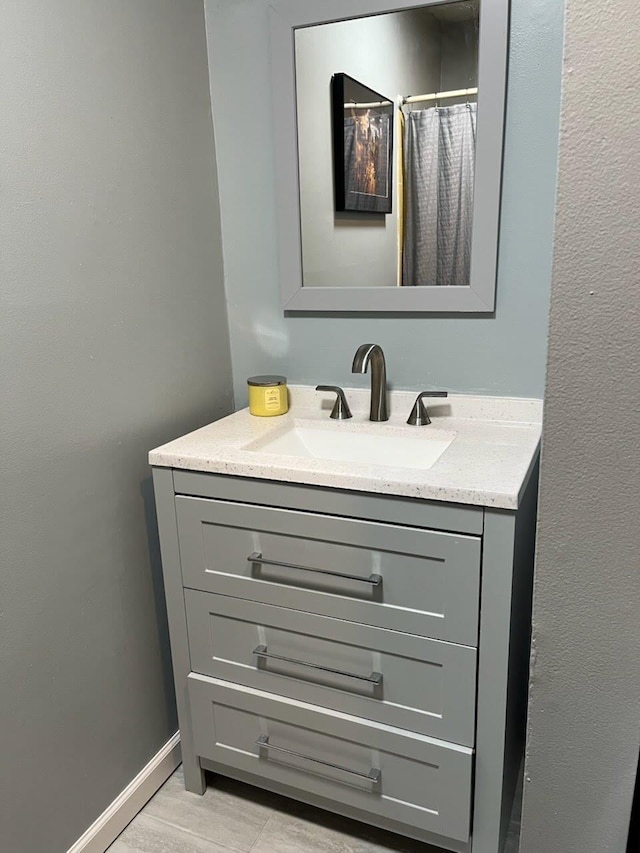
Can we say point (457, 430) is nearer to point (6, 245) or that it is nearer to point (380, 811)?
point (380, 811)

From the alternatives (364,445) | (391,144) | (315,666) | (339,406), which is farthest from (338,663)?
(391,144)

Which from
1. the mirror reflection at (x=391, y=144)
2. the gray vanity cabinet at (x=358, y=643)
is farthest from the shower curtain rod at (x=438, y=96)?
the gray vanity cabinet at (x=358, y=643)

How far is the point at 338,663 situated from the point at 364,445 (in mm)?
529

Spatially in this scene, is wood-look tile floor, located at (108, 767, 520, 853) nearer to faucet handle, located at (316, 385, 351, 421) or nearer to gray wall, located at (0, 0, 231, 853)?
gray wall, located at (0, 0, 231, 853)

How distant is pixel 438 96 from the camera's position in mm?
1528

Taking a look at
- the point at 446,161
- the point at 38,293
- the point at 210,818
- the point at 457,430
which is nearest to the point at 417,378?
the point at 457,430

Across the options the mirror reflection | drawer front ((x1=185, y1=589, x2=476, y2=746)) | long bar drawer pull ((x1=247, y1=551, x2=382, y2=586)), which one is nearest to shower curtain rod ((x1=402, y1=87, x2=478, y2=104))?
the mirror reflection

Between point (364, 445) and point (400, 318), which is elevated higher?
point (400, 318)

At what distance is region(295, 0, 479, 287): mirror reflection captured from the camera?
151 cm

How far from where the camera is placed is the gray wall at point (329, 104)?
153 cm

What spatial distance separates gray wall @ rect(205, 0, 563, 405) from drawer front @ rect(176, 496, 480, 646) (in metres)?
0.55

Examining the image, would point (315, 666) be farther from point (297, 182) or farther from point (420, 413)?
point (297, 182)

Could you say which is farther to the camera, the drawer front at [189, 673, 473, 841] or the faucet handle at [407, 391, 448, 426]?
the faucet handle at [407, 391, 448, 426]

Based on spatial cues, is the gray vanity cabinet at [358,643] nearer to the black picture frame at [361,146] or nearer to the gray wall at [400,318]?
the gray wall at [400,318]
